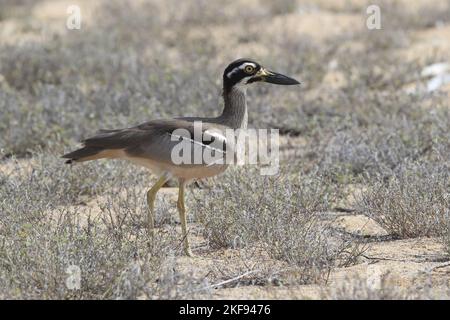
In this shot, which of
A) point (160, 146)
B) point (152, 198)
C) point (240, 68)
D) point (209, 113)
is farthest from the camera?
point (209, 113)

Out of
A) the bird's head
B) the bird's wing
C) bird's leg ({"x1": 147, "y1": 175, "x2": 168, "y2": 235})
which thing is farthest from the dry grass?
the bird's head

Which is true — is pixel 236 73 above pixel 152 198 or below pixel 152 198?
above

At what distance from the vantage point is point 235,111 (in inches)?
227

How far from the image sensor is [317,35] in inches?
467

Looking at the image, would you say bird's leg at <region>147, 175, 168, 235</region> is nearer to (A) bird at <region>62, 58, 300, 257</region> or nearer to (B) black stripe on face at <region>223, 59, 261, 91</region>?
(A) bird at <region>62, 58, 300, 257</region>

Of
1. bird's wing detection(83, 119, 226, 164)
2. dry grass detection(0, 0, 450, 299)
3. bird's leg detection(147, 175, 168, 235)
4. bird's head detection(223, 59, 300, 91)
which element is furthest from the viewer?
bird's head detection(223, 59, 300, 91)

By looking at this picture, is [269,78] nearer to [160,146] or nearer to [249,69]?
[249,69]

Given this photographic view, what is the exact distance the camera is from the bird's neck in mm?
5746

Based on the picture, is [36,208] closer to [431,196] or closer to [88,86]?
[431,196]

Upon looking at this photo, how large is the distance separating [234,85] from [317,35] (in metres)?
6.22

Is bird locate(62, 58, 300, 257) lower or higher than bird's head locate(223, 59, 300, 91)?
lower

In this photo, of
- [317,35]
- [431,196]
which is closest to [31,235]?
[431,196]

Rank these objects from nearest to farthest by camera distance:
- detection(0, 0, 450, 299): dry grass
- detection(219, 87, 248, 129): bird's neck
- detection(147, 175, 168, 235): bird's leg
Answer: detection(0, 0, 450, 299): dry grass → detection(147, 175, 168, 235): bird's leg → detection(219, 87, 248, 129): bird's neck

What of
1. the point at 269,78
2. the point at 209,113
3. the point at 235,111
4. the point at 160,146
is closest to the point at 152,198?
the point at 160,146
